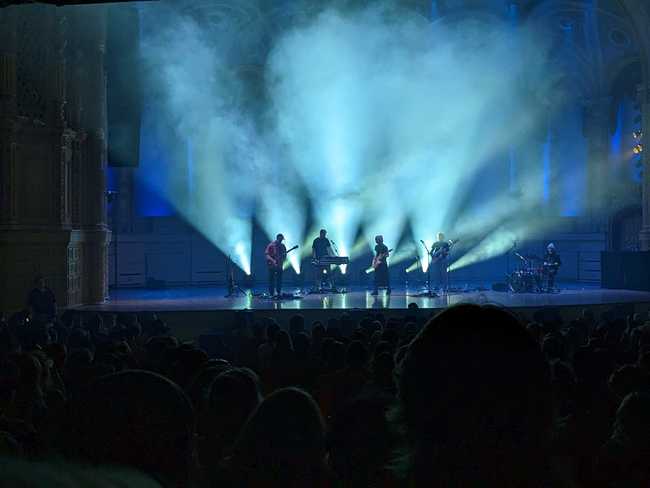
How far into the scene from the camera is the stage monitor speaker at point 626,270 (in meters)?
20.5

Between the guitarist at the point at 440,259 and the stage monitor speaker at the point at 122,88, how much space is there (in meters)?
7.83

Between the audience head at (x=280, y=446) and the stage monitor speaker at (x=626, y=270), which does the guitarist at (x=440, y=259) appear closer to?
the stage monitor speaker at (x=626, y=270)

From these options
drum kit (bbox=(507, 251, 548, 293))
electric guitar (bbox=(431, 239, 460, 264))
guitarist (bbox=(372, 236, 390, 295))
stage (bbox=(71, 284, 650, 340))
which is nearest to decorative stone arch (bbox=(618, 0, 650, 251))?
stage (bbox=(71, 284, 650, 340))

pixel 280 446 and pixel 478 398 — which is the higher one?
pixel 478 398

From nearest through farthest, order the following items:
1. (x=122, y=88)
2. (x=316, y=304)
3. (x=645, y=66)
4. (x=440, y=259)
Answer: (x=316, y=304)
(x=122, y=88)
(x=645, y=66)
(x=440, y=259)

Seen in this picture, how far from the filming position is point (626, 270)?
2125 cm

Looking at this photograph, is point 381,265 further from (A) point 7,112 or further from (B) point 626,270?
(A) point 7,112

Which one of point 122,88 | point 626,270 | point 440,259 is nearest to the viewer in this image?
point 122,88

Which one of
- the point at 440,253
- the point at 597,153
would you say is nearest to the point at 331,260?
the point at 440,253

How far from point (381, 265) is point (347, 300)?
2.60 meters

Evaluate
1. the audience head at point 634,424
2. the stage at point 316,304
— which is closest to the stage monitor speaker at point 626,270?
the stage at point 316,304

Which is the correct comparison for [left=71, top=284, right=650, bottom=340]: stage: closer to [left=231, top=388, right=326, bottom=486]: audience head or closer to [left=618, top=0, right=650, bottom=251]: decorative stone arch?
[left=618, top=0, right=650, bottom=251]: decorative stone arch

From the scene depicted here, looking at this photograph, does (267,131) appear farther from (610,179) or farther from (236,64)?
(610,179)

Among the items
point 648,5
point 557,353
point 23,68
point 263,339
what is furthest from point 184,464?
point 648,5
